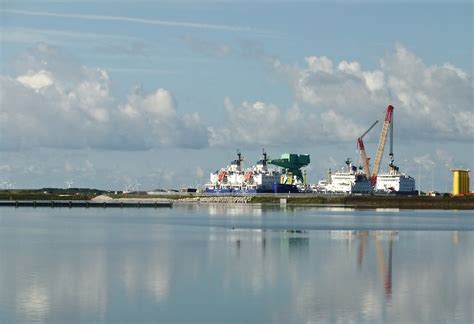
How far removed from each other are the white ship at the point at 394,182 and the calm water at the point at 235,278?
123 meters

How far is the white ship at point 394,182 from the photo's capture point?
189375mm

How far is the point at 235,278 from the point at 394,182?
154170 millimetres

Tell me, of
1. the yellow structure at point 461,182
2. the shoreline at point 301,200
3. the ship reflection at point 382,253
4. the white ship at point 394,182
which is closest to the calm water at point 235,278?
the ship reflection at point 382,253

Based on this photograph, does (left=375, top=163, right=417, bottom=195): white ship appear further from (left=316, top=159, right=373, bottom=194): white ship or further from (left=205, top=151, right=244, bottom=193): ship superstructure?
(left=205, top=151, right=244, bottom=193): ship superstructure

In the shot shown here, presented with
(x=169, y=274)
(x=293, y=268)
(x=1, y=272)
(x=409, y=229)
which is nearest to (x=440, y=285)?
(x=293, y=268)

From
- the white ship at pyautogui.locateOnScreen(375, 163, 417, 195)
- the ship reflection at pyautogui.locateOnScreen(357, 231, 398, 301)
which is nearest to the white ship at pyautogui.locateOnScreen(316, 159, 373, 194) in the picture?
the white ship at pyautogui.locateOnScreen(375, 163, 417, 195)

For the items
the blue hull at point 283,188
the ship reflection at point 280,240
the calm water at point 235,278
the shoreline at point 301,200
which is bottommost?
the calm water at point 235,278

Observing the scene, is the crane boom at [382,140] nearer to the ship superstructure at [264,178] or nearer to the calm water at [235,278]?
the ship superstructure at [264,178]

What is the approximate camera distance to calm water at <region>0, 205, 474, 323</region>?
99.6ft

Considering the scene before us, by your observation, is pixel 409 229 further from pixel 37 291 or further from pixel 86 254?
pixel 37 291

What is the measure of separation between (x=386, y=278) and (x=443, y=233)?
3350 cm

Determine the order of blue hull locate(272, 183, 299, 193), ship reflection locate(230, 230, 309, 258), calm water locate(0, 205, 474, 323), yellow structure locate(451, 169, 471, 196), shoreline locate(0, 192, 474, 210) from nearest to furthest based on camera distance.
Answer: calm water locate(0, 205, 474, 323)
ship reflection locate(230, 230, 309, 258)
shoreline locate(0, 192, 474, 210)
yellow structure locate(451, 169, 471, 196)
blue hull locate(272, 183, 299, 193)

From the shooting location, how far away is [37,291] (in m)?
34.4

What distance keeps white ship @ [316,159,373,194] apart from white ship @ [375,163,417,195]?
131 inches
